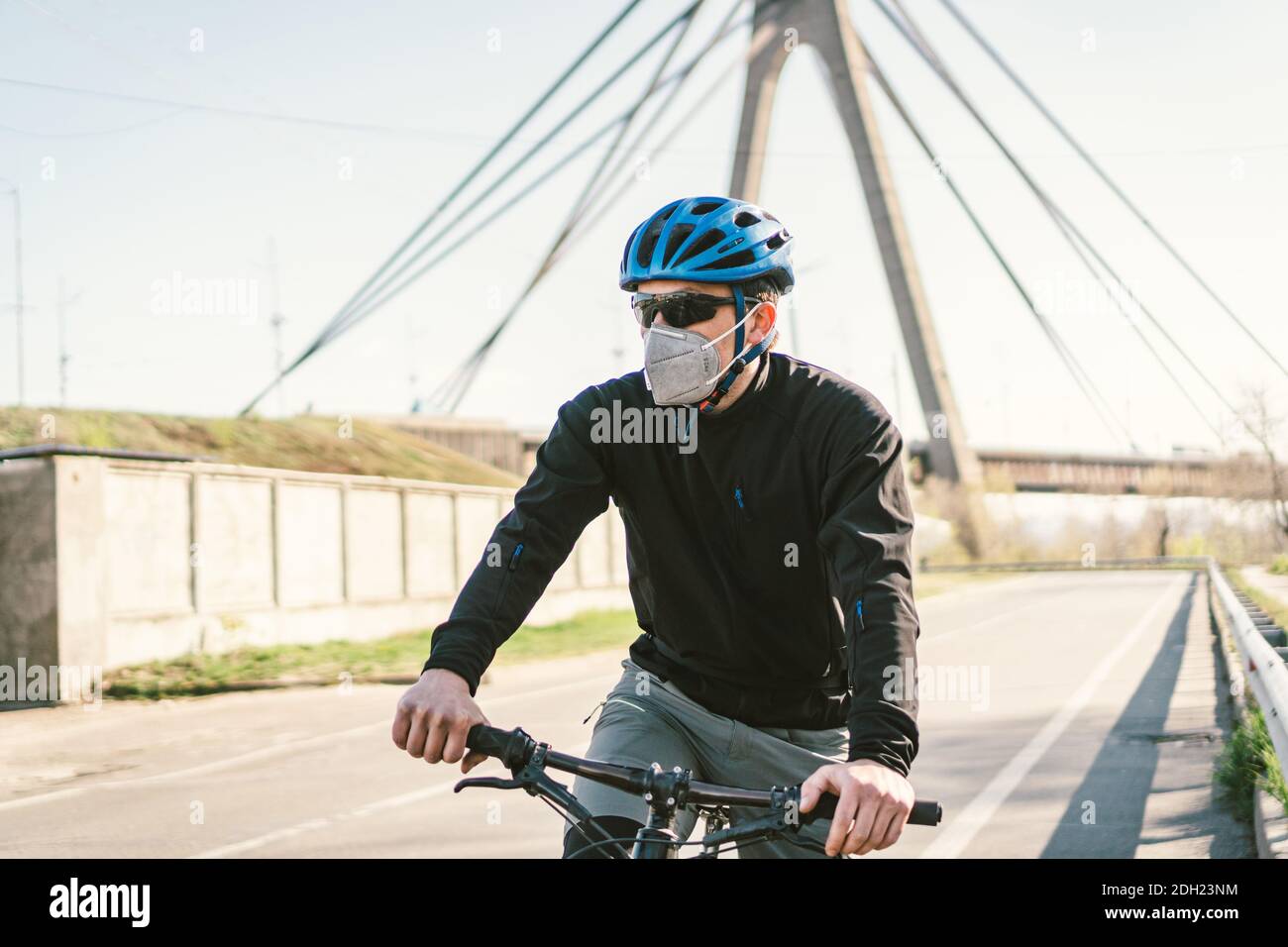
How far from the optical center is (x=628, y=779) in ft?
7.69

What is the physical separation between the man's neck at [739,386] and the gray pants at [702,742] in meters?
0.66

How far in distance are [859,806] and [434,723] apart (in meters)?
0.78

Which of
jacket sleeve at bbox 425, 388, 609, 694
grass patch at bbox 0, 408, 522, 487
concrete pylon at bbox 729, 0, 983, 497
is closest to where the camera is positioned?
jacket sleeve at bbox 425, 388, 609, 694

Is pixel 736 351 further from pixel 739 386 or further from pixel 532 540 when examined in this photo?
pixel 532 540

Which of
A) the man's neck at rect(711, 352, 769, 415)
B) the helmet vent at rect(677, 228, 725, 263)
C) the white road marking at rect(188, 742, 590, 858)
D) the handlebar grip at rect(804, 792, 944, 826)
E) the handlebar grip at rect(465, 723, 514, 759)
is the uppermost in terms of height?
the helmet vent at rect(677, 228, 725, 263)

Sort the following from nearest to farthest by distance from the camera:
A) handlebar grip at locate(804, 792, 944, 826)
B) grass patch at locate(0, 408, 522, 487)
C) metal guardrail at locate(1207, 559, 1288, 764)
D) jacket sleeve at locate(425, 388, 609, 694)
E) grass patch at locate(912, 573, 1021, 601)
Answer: handlebar grip at locate(804, 792, 944, 826) < jacket sleeve at locate(425, 388, 609, 694) < metal guardrail at locate(1207, 559, 1288, 764) < grass patch at locate(0, 408, 522, 487) < grass patch at locate(912, 573, 1021, 601)

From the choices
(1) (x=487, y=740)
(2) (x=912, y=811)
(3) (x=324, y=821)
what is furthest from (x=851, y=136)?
(2) (x=912, y=811)

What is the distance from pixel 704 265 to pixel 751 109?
42.0 m

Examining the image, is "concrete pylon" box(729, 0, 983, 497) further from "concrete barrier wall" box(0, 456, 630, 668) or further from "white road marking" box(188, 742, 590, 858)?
"white road marking" box(188, 742, 590, 858)

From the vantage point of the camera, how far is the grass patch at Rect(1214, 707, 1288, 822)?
268 inches

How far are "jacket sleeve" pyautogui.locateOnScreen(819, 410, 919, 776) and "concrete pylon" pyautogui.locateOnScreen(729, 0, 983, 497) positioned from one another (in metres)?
37.8

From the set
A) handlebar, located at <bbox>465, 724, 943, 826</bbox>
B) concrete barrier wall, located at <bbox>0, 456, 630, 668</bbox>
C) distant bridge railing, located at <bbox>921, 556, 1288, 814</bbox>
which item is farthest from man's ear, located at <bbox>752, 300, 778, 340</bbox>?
concrete barrier wall, located at <bbox>0, 456, 630, 668</bbox>

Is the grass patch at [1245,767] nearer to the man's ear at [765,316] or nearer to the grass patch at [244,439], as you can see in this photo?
the man's ear at [765,316]

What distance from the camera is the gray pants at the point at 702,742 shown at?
296 centimetres
